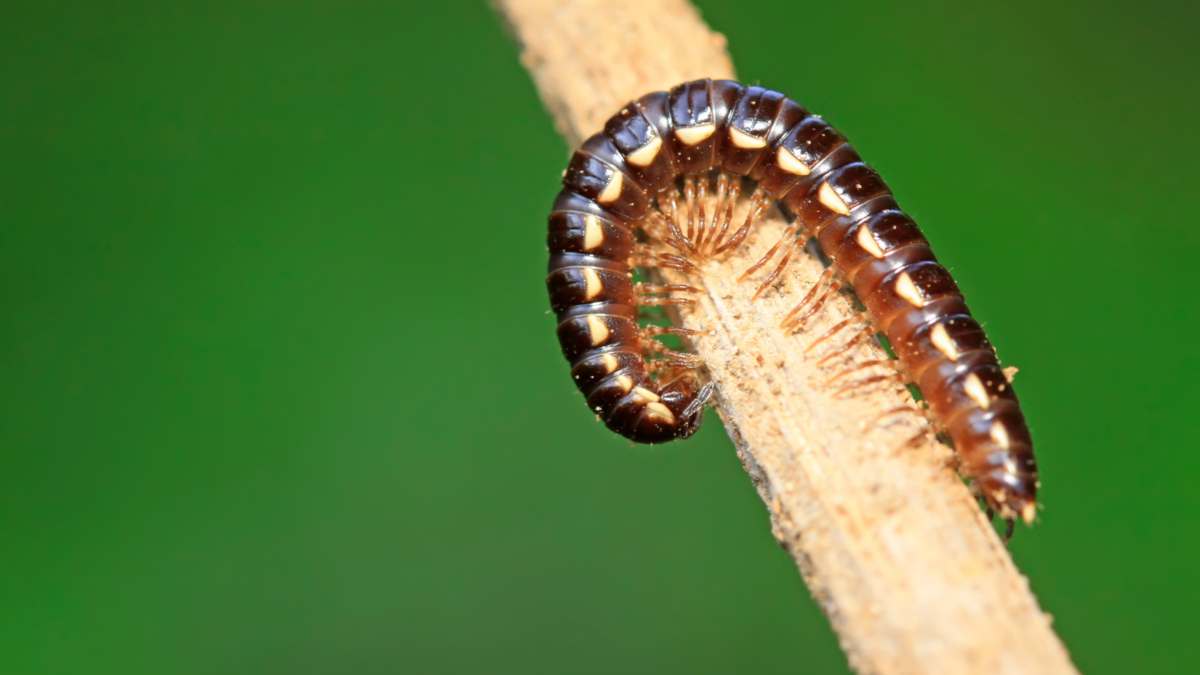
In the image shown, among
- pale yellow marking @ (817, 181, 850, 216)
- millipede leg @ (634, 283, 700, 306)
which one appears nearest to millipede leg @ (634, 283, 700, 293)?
millipede leg @ (634, 283, 700, 306)

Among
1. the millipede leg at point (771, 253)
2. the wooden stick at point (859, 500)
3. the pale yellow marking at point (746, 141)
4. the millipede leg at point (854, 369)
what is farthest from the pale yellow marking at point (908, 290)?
the pale yellow marking at point (746, 141)

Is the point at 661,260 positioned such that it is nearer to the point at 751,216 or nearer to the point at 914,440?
the point at 751,216

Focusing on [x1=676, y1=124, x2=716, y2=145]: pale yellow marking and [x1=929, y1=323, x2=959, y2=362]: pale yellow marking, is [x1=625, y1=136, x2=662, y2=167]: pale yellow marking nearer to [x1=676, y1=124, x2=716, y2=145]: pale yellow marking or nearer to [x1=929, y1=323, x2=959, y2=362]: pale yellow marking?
[x1=676, y1=124, x2=716, y2=145]: pale yellow marking

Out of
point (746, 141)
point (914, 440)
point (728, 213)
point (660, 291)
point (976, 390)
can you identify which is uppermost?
point (746, 141)

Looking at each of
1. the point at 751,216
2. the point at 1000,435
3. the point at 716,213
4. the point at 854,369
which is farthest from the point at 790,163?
the point at 1000,435

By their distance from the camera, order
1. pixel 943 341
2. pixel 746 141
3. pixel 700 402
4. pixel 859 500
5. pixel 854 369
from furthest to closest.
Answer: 1. pixel 746 141
2. pixel 700 402
3. pixel 943 341
4. pixel 854 369
5. pixel 859 500

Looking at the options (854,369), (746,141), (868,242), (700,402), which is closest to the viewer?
(854,369)
